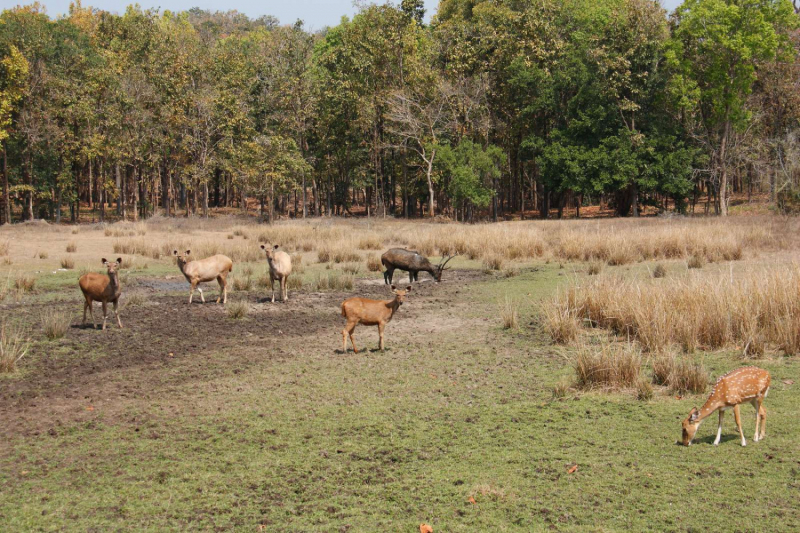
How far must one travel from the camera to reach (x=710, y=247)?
1911 centimetres

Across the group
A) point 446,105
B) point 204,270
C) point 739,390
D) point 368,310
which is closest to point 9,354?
point 368,310

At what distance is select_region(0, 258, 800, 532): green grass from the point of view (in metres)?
5.22

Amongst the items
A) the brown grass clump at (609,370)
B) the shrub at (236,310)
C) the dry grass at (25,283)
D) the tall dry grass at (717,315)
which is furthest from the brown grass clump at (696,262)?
the dry grass at (25,283)

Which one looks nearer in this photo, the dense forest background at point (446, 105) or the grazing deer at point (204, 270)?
the grazing deer at point (204, 270)

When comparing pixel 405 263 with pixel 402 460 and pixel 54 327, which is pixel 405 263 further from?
pixel 402 460

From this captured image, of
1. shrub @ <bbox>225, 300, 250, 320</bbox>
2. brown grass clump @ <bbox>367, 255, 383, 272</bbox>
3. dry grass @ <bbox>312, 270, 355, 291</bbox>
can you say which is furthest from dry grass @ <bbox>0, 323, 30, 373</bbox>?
brown grass clump @ <bbox>367, 255, 383, 272</bbox>

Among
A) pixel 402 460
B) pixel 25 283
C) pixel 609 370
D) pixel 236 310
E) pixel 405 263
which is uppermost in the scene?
pixel 405 263

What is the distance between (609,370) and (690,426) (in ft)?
6.74

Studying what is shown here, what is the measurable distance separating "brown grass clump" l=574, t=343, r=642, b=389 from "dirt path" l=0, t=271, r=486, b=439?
11.5 feet

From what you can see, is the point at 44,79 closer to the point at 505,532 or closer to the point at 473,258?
the point at 473,258

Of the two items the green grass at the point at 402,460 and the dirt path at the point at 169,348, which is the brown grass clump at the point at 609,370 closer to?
the green grass at the point at 402,460

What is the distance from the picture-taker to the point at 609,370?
26.7 ft

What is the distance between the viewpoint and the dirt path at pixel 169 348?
8.10 metres

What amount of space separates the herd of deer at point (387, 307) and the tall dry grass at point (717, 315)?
8.26 ft
